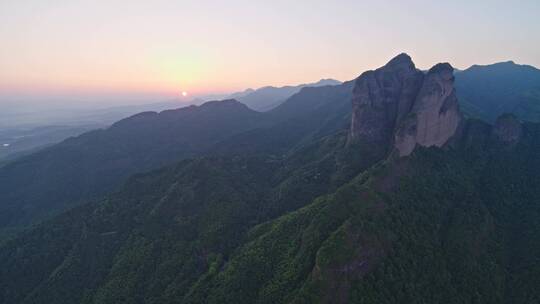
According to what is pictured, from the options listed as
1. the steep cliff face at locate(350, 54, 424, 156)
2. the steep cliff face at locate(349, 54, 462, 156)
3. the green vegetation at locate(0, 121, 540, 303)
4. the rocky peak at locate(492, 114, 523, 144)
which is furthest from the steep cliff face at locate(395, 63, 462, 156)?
the rocky peak at locate(492, 114, 523, 144)

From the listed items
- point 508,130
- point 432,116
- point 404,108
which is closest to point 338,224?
point 432,116

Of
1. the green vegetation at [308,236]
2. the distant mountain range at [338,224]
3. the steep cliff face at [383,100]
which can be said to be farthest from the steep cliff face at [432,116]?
the steep cliff face at [383,100]

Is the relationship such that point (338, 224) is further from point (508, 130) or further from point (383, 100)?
point (508, 130)

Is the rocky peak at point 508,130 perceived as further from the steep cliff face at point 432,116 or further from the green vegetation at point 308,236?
the steep cliff face at point 432,116

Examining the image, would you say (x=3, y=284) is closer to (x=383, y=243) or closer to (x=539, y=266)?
(x=383, y=243)

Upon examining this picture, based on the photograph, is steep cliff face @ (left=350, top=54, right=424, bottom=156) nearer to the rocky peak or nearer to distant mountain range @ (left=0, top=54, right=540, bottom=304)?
distant mountain range @ (left=0, top=54, right=540, bottom=304)

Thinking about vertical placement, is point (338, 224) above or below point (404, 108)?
below

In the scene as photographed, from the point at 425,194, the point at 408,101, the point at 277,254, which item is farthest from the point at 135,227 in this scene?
the point at 408,101
